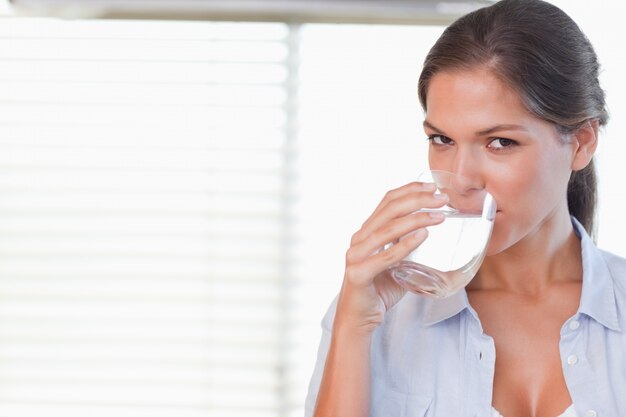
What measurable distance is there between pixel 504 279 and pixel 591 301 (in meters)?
0.17

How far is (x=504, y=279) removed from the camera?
1.57 metres

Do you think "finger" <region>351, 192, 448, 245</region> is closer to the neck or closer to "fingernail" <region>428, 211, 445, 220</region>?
"fingernail" <region>428, 211, 445, 220</region>

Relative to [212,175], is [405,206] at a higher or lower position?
lower

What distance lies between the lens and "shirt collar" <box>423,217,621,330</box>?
1.44m

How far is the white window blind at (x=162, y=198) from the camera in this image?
2281 millimetres

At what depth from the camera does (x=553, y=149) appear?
4.47 ft

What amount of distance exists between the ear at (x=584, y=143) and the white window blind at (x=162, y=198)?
98 cm

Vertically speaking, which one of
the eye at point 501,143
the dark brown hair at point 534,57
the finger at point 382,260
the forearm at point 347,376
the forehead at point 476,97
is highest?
the dark brown hair at point 534,57

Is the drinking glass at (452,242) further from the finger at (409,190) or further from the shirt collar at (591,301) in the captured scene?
the shirt collar at (591,301)

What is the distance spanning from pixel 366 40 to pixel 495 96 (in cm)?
103

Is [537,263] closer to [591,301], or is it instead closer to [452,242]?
[591,301]

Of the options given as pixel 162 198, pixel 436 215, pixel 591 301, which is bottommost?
pixel 591 301

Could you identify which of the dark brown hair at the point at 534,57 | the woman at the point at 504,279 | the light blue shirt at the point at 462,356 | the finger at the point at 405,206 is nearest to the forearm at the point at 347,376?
the woman at the point at 504,279

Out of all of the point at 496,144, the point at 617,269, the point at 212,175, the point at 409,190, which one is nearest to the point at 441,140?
the point at 496,144
